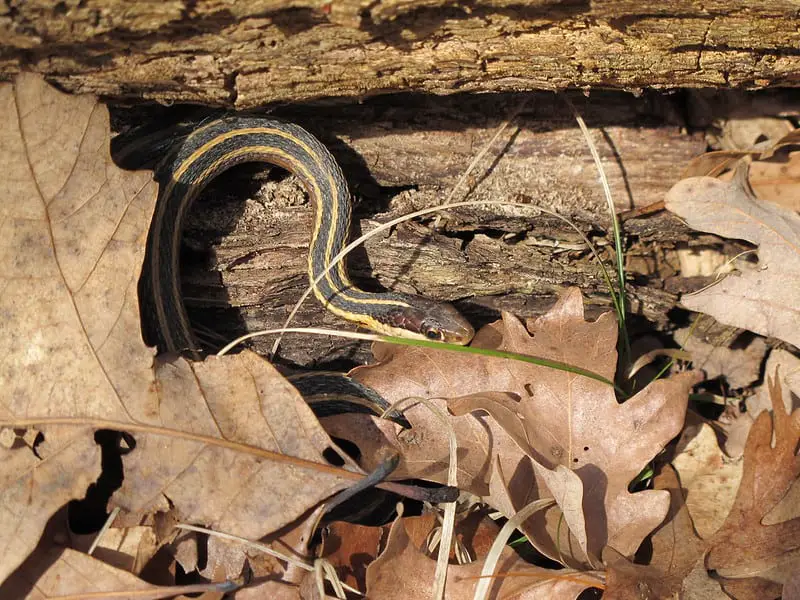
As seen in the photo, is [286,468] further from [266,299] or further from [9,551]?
[266,299]

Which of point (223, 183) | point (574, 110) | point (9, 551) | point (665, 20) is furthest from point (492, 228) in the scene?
point (9, 551)

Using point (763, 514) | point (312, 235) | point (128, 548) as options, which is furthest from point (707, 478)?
point (128, 548)

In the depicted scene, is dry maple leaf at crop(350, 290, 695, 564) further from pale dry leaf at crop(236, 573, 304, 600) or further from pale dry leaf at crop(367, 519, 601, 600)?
pale dry leaf at crop(236, 573, 304, 600)

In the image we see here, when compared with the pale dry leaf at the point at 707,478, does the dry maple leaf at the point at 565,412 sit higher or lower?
higher

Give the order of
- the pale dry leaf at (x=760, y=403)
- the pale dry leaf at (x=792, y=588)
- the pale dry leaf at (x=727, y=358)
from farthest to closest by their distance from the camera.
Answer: the pale dry leaf at (x=727, y=358) → the pale dry leaf at (x=760, y=403) → the pale dry leaf at (x=792, y=588)

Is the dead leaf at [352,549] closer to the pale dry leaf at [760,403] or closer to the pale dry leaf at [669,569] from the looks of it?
the pale dry leaf at [669,569]

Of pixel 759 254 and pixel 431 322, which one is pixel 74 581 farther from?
pixel 759 254

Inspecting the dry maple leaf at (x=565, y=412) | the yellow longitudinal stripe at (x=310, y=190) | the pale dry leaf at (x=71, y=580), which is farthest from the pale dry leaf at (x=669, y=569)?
the pale dry leaf at (x=71, y=580)
